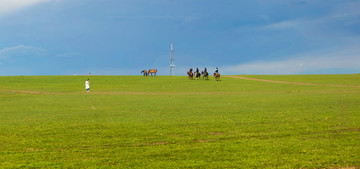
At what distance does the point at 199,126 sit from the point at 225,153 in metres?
4.49

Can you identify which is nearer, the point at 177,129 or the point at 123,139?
the point at 123,139

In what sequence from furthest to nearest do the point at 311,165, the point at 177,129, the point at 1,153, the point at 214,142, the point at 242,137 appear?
the point at 177,129 → the point at 242,137 → the point at 214,142 → the point at 1,153 → the point at 311,165

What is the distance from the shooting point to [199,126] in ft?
42.5

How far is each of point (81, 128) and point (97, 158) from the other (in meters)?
4.99

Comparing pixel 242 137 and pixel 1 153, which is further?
pixel 242 137

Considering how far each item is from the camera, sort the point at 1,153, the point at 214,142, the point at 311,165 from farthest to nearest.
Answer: the point at 214,142
the point at 1,153
the point at 311,165

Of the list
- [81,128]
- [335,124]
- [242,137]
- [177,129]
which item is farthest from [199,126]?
[335,124]

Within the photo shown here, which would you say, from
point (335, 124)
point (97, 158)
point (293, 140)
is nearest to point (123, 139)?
point (97, 158)

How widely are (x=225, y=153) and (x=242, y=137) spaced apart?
90.9 inches

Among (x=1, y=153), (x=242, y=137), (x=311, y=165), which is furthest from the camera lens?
(x=242, y=137)

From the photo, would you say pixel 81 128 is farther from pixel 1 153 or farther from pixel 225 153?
pixel 225 153

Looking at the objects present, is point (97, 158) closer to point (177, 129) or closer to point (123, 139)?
point (123, 139)

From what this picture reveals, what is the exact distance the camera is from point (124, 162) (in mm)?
7758

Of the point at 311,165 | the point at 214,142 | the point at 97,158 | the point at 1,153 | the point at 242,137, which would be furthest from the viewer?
the point at 242,137
